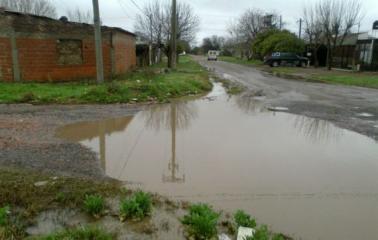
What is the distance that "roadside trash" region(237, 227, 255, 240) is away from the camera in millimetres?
3708

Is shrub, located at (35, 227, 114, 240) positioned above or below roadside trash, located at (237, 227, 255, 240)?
above

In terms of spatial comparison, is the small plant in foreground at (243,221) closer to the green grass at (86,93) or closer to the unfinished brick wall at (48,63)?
the green grass at (86,93)

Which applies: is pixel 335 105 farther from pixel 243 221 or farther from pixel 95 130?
pixel 243 221

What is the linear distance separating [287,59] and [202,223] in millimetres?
40168

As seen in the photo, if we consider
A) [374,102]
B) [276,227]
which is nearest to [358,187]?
[276,227]

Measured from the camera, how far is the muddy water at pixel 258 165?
179 inches

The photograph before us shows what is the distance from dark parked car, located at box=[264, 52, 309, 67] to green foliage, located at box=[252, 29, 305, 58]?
1.77m

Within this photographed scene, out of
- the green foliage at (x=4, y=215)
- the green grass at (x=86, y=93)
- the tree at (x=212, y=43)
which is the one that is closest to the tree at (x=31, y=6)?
the green grass at (x=86, y=93)

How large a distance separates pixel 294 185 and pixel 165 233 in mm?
2398

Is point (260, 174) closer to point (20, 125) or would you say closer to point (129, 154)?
point (129, 154)

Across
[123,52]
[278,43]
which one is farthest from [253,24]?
[123,52]

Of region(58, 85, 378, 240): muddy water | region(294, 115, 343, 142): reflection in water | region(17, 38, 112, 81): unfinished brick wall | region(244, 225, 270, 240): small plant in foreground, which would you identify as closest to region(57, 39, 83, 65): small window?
region(17, 38, 112, 81): unfinished brick wall

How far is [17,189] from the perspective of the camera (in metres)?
4.67

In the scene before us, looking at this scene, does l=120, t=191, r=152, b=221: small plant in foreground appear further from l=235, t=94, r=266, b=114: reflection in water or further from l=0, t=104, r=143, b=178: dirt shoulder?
l=235, t=94, r=266, b=114: reflection in water
